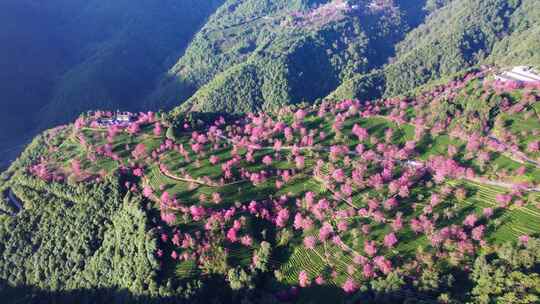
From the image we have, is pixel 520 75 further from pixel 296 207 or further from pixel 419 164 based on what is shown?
pixel 296 207

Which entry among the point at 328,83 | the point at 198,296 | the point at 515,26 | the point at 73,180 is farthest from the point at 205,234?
the point at 515,26

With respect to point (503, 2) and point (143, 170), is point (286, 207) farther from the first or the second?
point (503, 2)

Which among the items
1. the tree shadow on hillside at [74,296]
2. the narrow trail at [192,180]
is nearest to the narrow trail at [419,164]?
the narrow trail at [192,180]

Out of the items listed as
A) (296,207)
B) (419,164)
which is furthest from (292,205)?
(419,164)

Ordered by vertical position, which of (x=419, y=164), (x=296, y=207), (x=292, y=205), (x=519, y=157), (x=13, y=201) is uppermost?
(x=519, y=157)

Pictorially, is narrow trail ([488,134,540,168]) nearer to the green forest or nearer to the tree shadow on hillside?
the green forest

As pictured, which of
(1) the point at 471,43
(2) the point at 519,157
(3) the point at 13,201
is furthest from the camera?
(1) the point at 471,43

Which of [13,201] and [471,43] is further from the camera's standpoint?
[471,43]
